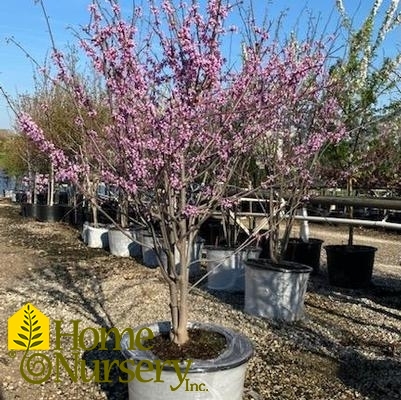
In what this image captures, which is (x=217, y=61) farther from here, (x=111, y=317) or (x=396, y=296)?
(x=396, y=296)

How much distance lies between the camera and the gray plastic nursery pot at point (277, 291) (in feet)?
15.9

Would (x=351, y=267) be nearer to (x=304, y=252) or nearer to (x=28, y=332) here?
(x=304, y=252)

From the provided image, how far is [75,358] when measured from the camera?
382 cm

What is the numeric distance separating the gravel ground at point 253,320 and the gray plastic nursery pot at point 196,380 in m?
0.58

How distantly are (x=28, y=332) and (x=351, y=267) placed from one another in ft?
12.6

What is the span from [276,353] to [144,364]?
5.22 ft

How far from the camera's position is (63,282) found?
21.1 ft

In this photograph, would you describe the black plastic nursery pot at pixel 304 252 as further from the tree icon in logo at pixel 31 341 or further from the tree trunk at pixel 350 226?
the tree icon in logo at pixel 31 341

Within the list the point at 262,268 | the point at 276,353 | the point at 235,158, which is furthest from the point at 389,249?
the point at 235,158

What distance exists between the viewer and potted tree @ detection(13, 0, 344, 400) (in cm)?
267

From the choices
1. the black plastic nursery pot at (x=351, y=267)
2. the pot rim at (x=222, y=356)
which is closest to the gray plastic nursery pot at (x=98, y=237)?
the black plastic nursery pot at (x=351, y=267)

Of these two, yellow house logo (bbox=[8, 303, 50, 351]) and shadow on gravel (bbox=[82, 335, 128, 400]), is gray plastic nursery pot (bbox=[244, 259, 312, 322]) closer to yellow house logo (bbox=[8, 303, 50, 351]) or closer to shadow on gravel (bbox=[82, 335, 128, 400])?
shadow on gravel (bbox=[82, 335, 128, 400])

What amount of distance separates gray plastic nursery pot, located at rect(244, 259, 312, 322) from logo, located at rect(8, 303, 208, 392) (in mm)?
1359

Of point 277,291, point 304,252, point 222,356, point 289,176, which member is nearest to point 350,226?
point 304,252
